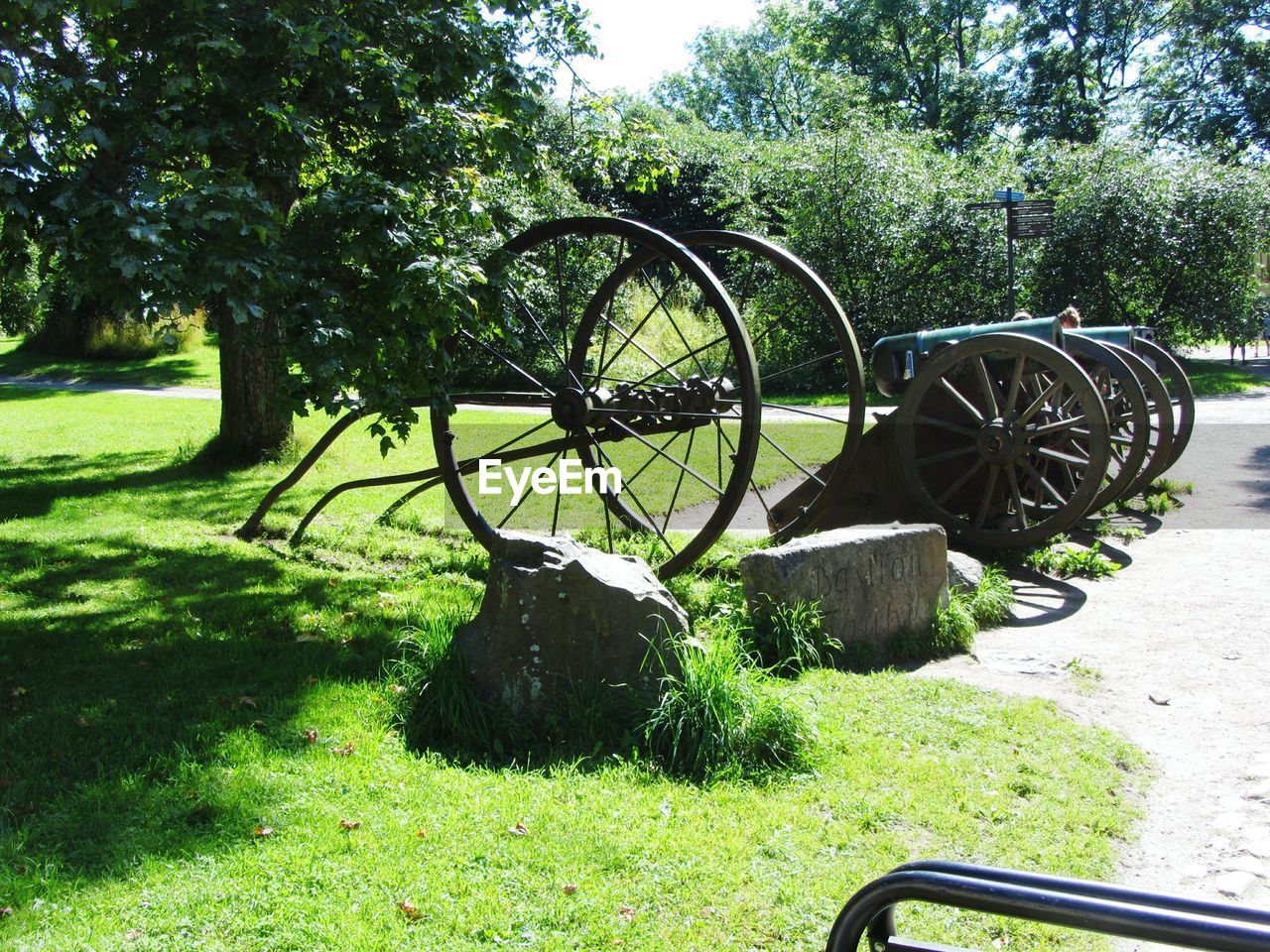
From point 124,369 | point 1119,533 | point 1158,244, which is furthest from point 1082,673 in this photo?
point 124,369

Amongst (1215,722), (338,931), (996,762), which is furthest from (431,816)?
(1215,722)

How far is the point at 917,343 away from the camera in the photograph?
808 centimetres

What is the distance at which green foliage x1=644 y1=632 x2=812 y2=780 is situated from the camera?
419 cm

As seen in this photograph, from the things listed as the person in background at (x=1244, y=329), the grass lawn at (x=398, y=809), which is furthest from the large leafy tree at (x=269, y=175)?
the person in background at (x=1244, y=329)

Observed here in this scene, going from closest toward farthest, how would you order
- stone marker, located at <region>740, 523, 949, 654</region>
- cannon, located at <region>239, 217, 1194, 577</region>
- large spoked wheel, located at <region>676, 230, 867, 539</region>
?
stone marker, located at <region>740, 523, 949, 654</region> < cannon, located at <region>239, 217, 1194, 577</region> < large spoked wheel, located at <region>676, 230, 867, 539</region>


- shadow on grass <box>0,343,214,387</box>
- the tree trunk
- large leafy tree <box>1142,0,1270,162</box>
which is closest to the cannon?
the tree trunk

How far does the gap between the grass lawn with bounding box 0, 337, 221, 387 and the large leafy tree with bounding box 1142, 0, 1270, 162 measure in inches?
1005

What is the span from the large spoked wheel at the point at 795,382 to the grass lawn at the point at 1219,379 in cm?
629

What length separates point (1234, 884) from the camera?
11.1 feet

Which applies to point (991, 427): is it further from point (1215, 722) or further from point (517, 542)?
point (517, 542)

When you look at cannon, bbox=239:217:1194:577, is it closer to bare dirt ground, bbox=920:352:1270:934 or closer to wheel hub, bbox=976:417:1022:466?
wheel hub, bbox=976:417:1022:466

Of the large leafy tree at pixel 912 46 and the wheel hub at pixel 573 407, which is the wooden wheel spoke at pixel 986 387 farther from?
the large leafy tree at pixel 912 46

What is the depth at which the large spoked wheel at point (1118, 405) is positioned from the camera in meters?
7.34

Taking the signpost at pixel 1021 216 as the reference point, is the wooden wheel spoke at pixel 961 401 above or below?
below
